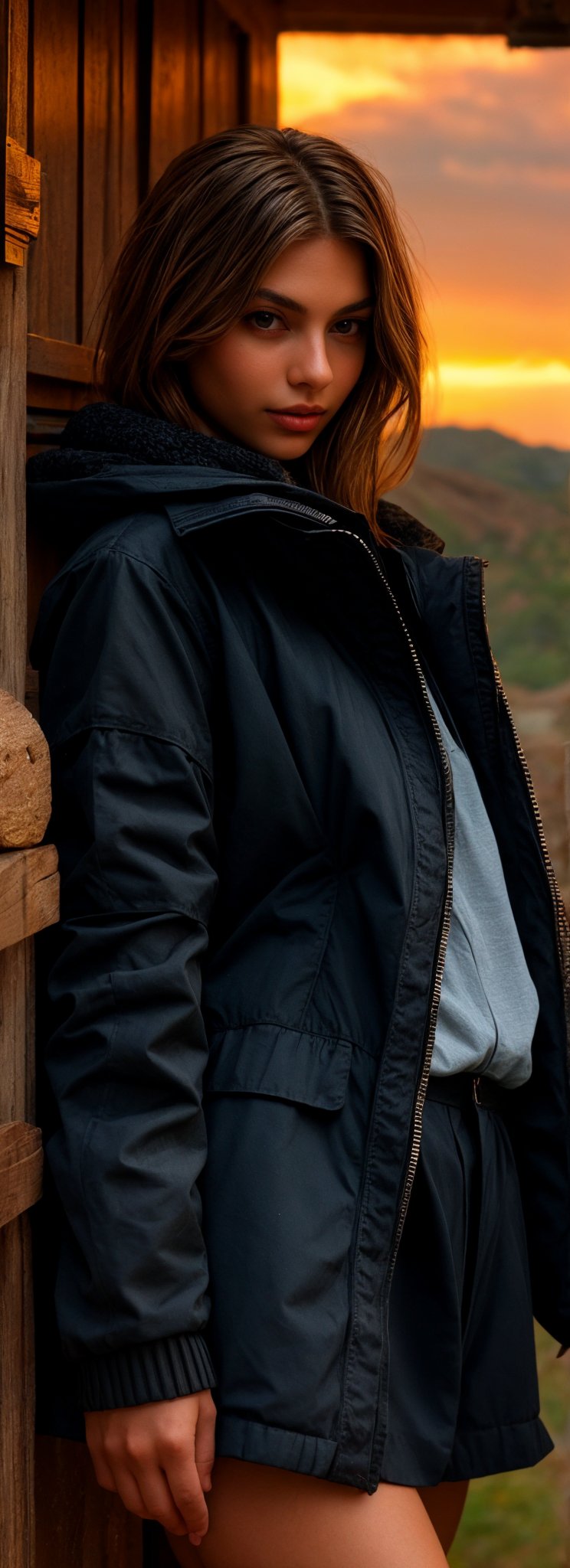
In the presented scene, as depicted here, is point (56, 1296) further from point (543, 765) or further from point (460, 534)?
point (460, 534)

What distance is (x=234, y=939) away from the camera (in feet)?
4.72

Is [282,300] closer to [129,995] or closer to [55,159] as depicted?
[55,159]

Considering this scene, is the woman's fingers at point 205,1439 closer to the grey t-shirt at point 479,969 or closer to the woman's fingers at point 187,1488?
the woman's fingers at point 187,1488

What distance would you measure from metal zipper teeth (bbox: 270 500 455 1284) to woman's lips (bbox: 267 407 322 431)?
8.1 inches

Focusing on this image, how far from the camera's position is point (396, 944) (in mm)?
1395

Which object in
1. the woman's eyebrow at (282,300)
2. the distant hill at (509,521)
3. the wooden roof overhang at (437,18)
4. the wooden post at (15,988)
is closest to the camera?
the wooden post at (15,988)

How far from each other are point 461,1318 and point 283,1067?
44 cm

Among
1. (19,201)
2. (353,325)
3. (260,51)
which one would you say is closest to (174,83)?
(260,51)

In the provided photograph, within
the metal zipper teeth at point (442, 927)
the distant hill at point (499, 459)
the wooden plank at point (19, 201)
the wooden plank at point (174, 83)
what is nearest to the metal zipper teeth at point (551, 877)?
the metal zipper teeth at point (442, 927)

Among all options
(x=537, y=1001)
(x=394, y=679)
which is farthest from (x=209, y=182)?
(x=537, y=1001)

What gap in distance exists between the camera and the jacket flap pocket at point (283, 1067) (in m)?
1.35

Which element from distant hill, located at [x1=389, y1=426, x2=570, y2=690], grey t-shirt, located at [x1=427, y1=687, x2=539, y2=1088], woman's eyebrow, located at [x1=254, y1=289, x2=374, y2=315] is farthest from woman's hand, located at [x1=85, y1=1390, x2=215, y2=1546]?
distant hill, located at [x1=389, y1=426, x2=570, y2=690]

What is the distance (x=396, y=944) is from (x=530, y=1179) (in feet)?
1.67

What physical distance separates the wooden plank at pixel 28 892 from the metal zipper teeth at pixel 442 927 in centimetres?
38
